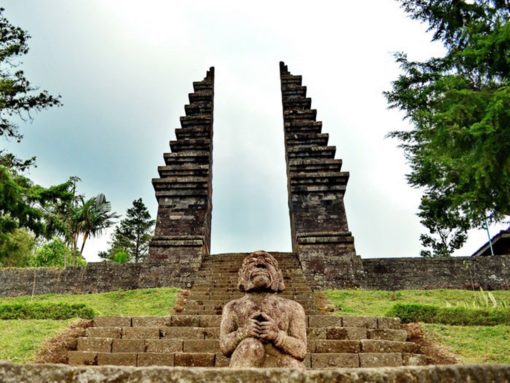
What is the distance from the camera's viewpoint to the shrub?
7.53m

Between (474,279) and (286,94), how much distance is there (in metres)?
9.36

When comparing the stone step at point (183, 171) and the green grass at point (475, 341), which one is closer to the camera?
the green grass at point (475, 341)

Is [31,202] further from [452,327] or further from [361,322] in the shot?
[452,327]

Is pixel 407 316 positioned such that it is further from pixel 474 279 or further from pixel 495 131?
pixel 474 279

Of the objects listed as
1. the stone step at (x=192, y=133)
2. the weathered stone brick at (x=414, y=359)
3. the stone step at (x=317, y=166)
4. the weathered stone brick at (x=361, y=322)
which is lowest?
the weathered stone brick at (x=414, y=359)

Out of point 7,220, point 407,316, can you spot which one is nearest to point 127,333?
point 407,316

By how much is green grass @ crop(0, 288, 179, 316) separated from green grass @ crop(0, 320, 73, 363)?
3.96 ft

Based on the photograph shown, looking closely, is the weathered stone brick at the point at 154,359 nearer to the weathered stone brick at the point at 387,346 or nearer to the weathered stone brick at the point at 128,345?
the weathered stone brick at the point at 128,345

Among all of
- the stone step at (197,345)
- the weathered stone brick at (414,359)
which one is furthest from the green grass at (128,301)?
the weathered stone brick at (414,359)

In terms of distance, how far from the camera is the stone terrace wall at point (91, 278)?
12.0m

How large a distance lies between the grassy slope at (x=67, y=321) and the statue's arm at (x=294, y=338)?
12.9 ft

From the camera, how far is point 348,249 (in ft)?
40.2

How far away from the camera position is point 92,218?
30.9 m

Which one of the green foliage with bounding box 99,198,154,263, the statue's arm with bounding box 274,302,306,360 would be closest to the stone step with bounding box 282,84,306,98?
the statue's arm with bounding box 274,302,306,360
